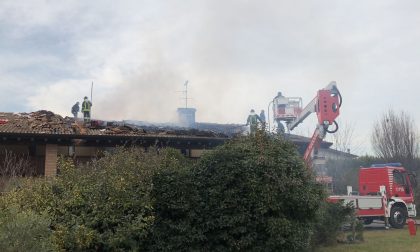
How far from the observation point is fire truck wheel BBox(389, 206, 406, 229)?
1839 centimetres

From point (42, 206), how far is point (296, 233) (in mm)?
5326

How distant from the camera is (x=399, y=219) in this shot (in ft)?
60.7

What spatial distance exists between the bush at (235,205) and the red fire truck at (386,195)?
9.31 m

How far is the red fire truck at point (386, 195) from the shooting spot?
17953mm

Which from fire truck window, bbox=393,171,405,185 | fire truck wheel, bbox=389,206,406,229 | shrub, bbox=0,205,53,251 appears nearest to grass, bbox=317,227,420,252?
fire truck wheel, bbox=389,206,406,229

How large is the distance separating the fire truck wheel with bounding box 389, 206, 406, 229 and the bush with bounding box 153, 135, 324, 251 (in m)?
10.7

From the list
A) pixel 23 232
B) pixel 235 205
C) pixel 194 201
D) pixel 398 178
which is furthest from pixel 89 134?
pixel 398 178

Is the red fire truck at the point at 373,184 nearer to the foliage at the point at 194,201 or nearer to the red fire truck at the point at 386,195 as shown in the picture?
the red fire truck at the point at 386,195

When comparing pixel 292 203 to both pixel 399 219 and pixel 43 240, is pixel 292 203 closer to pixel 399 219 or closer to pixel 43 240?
pixel 43 240

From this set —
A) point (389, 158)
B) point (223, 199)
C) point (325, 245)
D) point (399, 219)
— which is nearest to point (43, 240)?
point (223, 199)

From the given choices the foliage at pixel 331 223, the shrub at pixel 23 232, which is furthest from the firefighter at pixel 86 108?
the shrub at pixel 23 232

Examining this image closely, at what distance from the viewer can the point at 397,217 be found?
1847 cm

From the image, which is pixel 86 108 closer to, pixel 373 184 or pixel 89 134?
pixel 89 134

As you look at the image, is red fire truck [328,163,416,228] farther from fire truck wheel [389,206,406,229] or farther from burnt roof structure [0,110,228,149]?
burnt roof structure [0,110,228,149]
